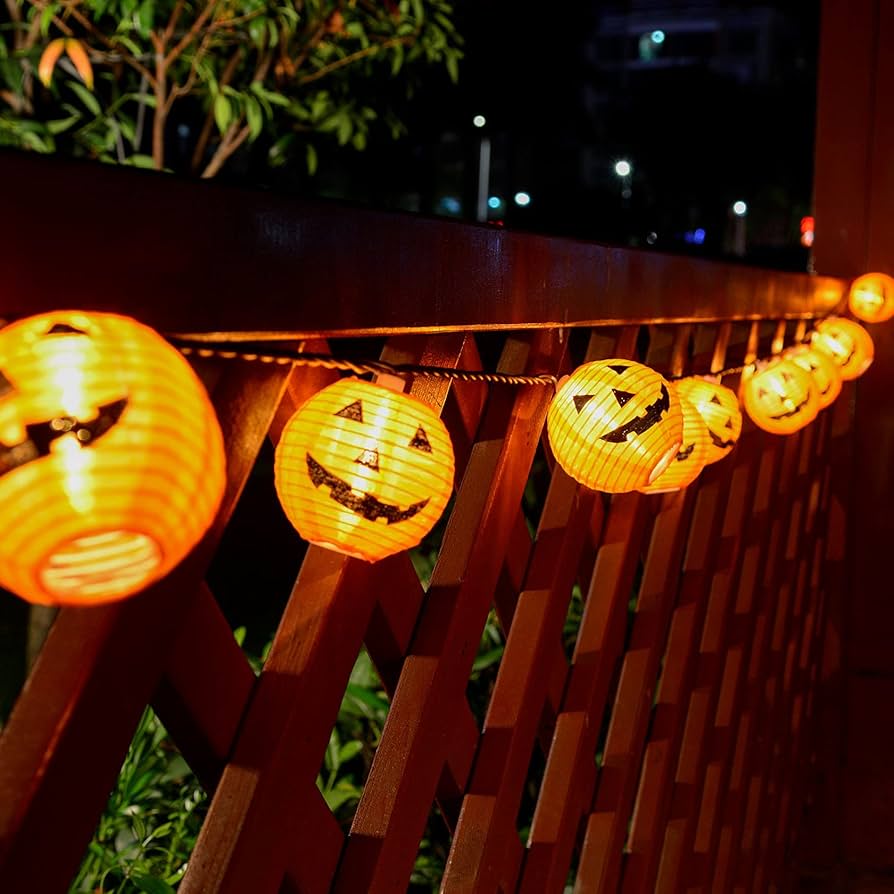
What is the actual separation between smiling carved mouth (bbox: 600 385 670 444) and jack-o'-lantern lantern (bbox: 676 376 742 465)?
43 cm

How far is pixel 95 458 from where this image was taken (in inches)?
25.0

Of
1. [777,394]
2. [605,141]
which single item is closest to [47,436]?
[777,394]

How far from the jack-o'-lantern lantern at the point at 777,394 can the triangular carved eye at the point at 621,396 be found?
0.98 metres

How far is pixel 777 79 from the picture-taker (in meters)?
18.6

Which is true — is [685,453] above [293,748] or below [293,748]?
below

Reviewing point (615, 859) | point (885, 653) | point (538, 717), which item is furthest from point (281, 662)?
point (885, 653)

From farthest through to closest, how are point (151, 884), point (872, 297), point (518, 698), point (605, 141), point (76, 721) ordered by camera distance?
point (605, 141), point (872, 297), point (151, 884), point (518, 698), point (76, 721)

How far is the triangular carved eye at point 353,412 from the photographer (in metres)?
0.97

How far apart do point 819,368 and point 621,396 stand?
4.40ft

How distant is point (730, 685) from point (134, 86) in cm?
278

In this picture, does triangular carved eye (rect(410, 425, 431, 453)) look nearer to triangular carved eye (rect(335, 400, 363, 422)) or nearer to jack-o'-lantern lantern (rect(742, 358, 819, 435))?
triangular carved eye (rect(335, 400, 363, 422))

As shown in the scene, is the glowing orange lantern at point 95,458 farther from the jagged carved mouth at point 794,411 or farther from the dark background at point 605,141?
the dark background at point 605,141

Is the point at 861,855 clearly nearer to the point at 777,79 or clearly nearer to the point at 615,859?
the point at 615,859

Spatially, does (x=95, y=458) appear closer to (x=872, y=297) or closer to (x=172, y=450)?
(x=172, y=450)
